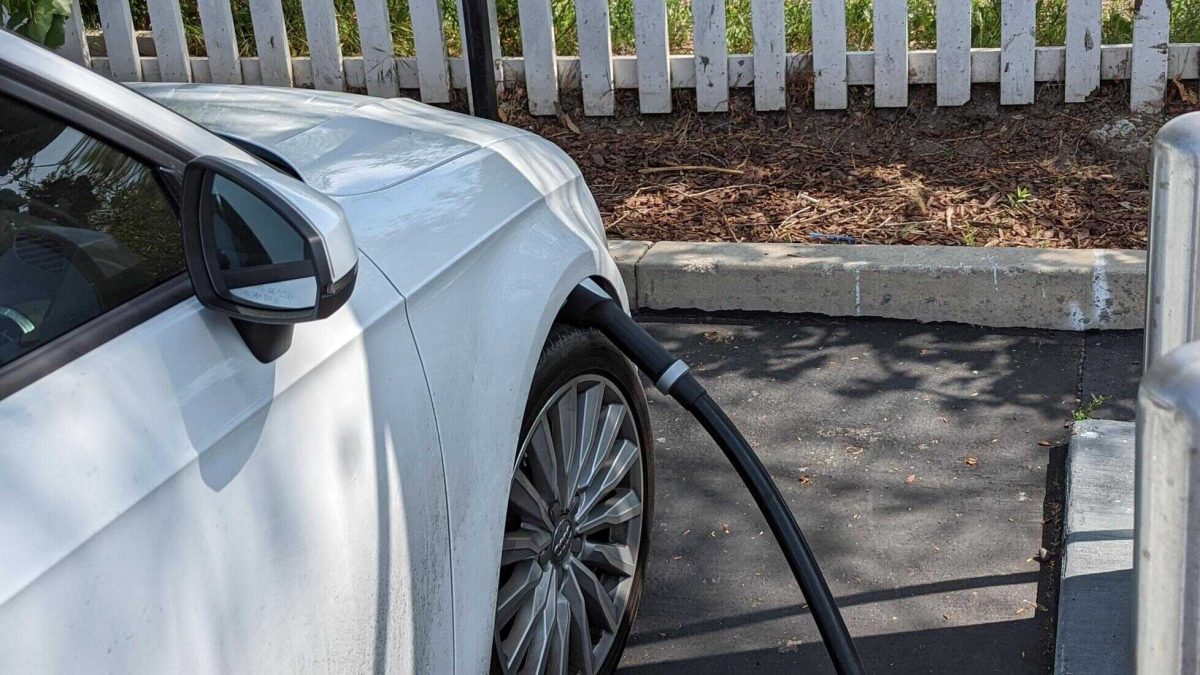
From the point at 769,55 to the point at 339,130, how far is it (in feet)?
13.4

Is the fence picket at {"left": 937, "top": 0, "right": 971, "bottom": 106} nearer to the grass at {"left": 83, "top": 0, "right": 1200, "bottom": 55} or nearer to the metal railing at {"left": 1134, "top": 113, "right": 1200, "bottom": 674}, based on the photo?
the grass at {"left": 83, "top": 0, "right": 1200, "bottom": 55}

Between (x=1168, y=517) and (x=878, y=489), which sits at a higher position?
(x=1168, y=517)

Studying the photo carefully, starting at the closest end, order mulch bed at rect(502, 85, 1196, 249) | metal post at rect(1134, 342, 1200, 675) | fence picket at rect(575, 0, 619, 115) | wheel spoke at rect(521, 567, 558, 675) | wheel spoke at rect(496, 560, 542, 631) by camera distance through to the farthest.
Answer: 1. metal post at rect(1134, 342, 1200, 675)
2. wheel spoke at rect(496, 560, 542, 631)
3. wheel spoke at rect(521, 567, 558, 675)
4. mulch bed at rect(502, 85, 1196, 249)
5. fence picket at rect(575, 0, 619, 115)

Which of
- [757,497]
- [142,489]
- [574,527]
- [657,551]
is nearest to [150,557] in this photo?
[142,489]

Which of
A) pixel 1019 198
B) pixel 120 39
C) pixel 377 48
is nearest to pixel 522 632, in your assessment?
pixel 1019 198

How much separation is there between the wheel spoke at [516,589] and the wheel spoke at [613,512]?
0.22 m

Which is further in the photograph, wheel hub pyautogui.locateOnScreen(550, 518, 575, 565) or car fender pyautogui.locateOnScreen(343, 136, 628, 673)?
wheel hub pyautogui.locateOnScreen(550, 518, 575, 565)

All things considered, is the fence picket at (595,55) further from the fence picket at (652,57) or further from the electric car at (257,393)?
the electric car at (257,393)

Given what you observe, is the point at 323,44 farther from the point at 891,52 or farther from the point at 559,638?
the point at 559,638

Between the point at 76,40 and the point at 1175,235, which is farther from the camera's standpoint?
the point at 76,40

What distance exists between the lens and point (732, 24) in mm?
7184

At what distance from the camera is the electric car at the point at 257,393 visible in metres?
1.49

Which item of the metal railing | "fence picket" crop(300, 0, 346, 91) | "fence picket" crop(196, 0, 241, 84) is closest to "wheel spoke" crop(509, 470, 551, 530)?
the metal railing

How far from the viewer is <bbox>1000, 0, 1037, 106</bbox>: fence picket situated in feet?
19.8
